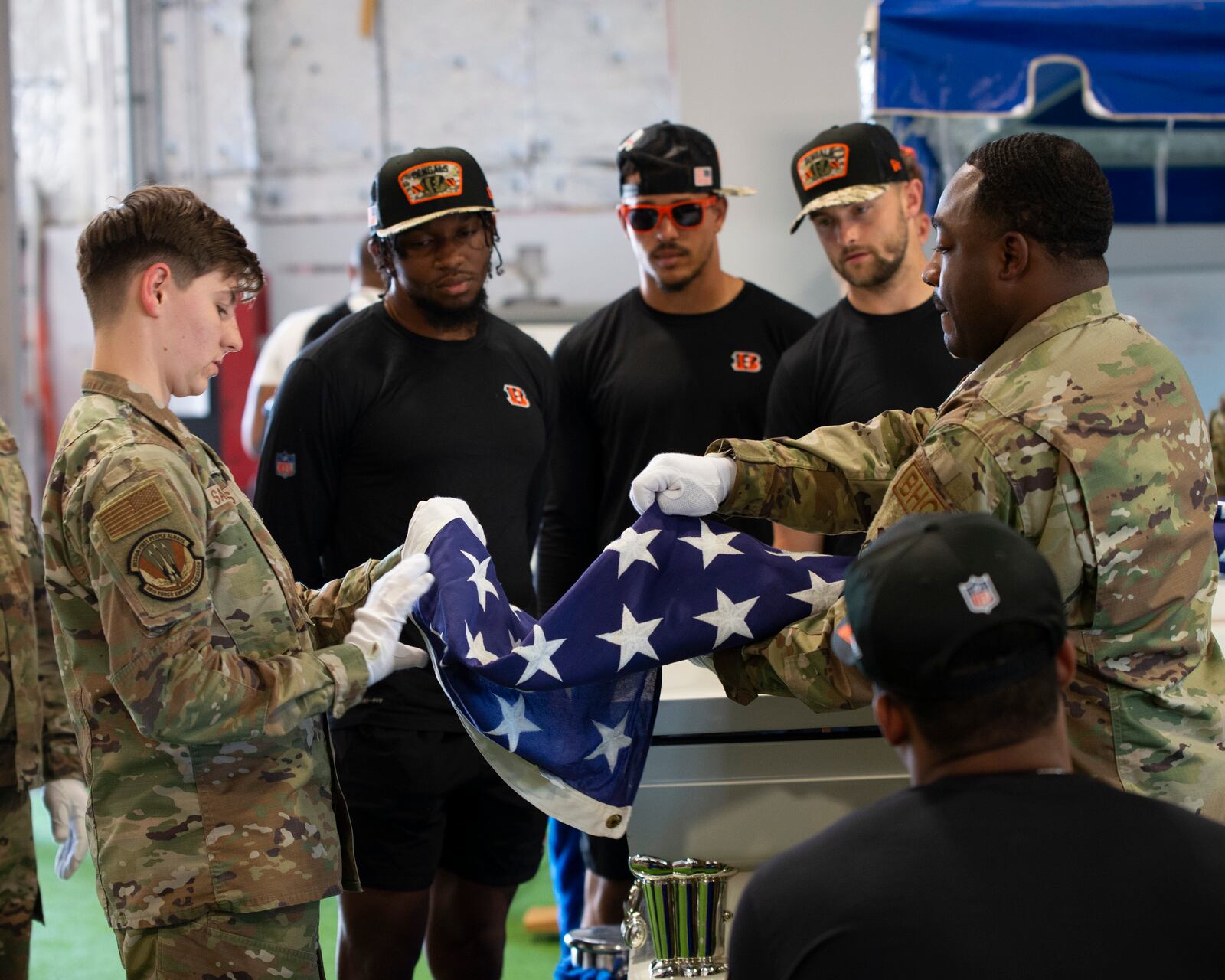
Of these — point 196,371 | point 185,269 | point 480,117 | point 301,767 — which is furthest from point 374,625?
point 480,117

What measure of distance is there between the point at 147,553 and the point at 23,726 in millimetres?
961

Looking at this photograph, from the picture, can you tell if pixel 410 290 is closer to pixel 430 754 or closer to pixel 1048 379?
pixel 430 754

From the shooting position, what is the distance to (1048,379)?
162cm

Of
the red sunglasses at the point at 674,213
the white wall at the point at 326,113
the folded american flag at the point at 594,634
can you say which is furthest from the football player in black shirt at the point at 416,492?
the white wall at the point at 326,113

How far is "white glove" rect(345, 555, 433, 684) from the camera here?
1848 mm

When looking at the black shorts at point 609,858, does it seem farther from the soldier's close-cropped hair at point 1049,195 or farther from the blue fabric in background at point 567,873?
the soldier's close-cropped hair at point 1049,195

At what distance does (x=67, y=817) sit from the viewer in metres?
2.50

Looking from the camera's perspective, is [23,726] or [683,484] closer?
[683,484]

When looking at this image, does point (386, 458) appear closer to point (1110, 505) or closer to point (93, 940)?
point (1110, 505)

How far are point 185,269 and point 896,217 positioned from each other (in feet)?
6.06

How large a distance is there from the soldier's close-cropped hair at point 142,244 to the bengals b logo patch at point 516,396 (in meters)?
0.88

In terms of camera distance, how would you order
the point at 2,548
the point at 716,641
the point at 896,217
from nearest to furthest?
A: 1. the point at 716,641
2. the point at 2,548
3. the point at 896,217

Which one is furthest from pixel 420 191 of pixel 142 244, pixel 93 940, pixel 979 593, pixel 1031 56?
pixel 93 940

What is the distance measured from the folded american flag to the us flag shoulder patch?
17.7 inches
